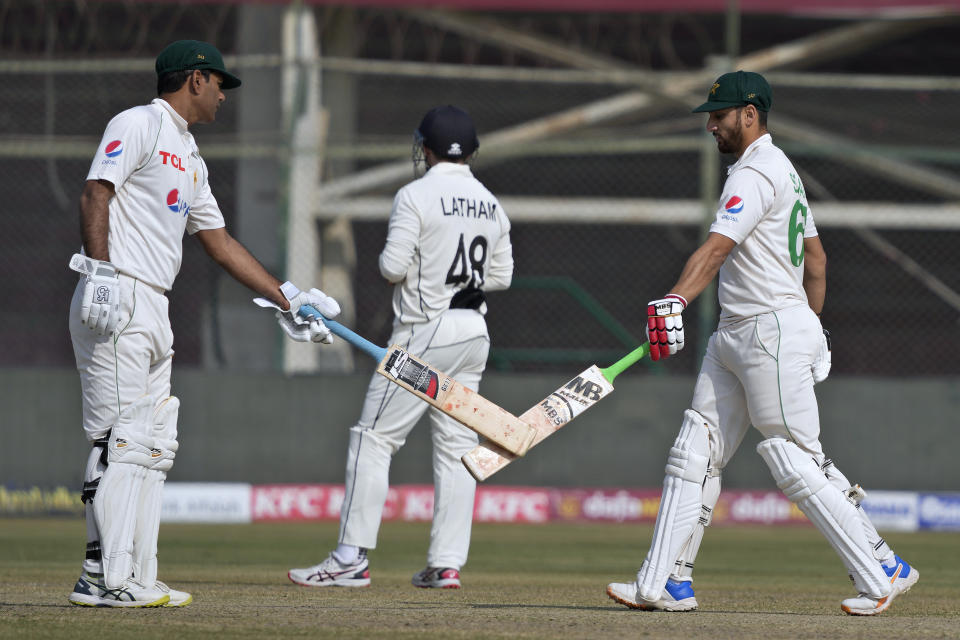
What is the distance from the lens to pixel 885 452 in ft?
40.4

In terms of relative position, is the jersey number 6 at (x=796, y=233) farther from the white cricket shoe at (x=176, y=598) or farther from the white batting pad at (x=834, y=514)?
the white cricket shoe at (x=176, y=598)

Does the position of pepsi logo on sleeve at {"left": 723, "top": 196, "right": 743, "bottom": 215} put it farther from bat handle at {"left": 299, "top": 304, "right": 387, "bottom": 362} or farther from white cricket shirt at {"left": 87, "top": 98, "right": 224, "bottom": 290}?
white cricket shirt at {"left": 87, "top": 98, "right": 224, "bottom": 290}

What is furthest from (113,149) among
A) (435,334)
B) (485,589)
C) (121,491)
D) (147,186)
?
(485,589)

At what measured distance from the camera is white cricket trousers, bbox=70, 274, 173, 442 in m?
5.07

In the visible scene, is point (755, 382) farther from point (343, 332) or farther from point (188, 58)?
point (188, 58)

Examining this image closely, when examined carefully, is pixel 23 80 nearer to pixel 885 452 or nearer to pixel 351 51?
pixel 351 51

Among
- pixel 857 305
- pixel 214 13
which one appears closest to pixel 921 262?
pixel 857 305

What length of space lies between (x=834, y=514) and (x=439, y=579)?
2.08m

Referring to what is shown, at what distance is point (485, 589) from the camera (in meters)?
6.59

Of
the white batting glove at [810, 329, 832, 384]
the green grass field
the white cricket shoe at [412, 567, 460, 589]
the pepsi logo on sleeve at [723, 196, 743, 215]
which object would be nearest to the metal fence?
the green grass field

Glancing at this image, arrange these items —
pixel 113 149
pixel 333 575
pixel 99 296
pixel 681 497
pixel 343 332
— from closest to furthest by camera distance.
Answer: pixel 99 296 → pixel 113 149 → pixel 681 497 → pixel 343 332 → pixel 333 575

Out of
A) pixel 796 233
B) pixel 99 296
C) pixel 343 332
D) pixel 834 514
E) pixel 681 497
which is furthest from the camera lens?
pixel 343 332

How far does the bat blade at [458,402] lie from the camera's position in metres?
5.26

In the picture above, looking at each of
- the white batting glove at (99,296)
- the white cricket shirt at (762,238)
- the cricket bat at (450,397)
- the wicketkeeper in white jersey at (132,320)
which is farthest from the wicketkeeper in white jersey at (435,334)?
the white batting glove at (99,296)
